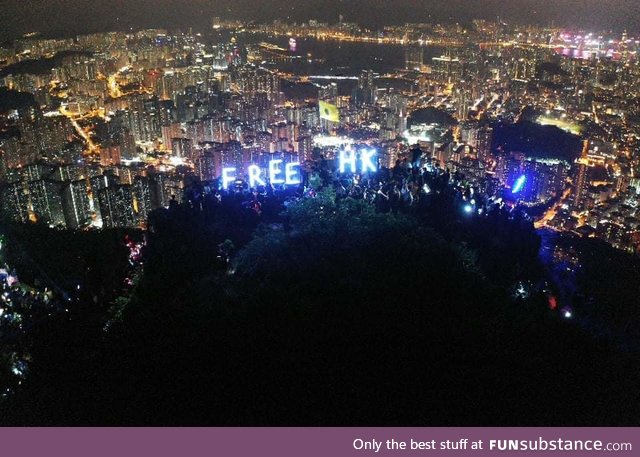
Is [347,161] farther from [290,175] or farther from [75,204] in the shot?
[75,204]

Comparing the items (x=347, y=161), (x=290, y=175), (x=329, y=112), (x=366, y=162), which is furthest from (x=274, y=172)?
(x=329, y=112)

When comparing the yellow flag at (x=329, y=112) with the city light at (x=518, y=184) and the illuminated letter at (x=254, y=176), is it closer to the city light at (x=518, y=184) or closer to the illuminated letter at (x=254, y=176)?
the city light at (x=518, y=184)

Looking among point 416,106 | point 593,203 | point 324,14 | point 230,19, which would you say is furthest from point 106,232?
point 324,14

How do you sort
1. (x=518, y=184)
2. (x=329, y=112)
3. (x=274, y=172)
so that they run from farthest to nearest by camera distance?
(x=329, y=112)
(x=518, y=184)
(x=274, y=172)

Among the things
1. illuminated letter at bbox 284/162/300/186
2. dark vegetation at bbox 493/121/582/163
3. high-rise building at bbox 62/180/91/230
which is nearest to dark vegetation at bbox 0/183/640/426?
illuminated letter at bbox 284/162/300/186

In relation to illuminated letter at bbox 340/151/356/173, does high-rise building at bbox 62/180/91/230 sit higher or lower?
lower

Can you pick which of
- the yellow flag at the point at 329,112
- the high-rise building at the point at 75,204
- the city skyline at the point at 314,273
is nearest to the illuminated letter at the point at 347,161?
the city skyline at the point at 314,273

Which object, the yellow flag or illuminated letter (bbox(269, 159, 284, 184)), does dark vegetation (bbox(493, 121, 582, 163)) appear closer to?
the yellow flag

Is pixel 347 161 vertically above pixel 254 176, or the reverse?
pixel 347 161

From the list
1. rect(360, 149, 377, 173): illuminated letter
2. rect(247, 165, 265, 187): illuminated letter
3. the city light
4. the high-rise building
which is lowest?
the high-rise building
